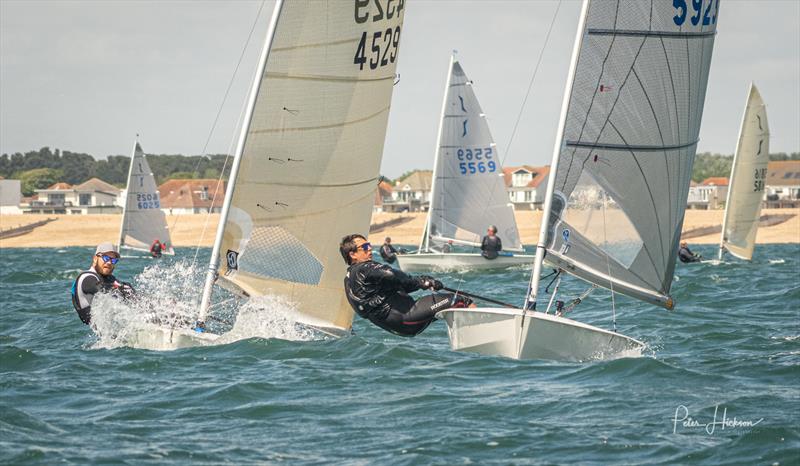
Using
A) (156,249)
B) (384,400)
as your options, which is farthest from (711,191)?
(384,400)

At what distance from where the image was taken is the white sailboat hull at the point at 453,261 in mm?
27625

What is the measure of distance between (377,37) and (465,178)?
1728cm

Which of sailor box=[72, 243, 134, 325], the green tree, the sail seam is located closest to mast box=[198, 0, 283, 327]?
the sail seam

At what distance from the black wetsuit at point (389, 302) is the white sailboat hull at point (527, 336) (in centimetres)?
31

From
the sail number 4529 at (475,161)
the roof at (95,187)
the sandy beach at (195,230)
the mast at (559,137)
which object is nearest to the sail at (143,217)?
the sail number 4529 at (475,161)

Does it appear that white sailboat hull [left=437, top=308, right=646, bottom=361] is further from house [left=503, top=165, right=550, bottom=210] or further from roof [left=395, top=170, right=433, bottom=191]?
roof [left=395, top=170, right=433, bottom=191]

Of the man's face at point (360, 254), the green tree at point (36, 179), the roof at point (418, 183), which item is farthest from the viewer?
the green tree at point (36, 179)

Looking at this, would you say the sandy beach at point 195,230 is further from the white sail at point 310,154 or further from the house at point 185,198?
the white sail at point 310,154

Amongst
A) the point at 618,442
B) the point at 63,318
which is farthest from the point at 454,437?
the point at 63,318

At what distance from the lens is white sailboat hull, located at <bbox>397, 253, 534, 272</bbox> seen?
90.6 feet

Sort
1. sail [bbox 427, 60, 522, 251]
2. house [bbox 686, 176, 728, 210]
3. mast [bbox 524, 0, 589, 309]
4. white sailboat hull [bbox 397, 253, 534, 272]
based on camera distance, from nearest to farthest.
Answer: mast [bbox 524, 0, 589, 309] < white sailboat hull [bbox 397, 253, 534, 272] < sail [bbox 427, 60, 522, 251] < house [bbox 686, 176, 728, 210]

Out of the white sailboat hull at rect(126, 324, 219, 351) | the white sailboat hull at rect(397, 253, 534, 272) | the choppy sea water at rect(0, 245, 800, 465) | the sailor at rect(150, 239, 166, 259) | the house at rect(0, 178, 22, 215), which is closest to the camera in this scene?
the choppy sea water at rect(0, 245, 800, 465)

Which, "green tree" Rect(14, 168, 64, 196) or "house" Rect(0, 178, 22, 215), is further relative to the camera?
"green tree" Rect(14, 168, 64, 196)

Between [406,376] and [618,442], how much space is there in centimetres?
298
